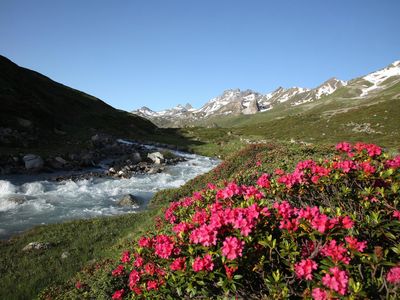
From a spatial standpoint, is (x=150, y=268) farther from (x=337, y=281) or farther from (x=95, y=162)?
(x=95, y=162)

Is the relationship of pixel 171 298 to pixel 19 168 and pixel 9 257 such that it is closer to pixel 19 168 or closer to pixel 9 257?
pixel 9 257

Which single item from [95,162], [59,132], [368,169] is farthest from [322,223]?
[59,132]

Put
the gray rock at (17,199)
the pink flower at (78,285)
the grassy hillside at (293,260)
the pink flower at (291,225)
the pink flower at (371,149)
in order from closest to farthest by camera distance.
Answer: the grassy hillside at (293,260), the pink flower at (291,225), the pink flower at (371,149), the pink flower at (78,285), the gray rock at (17,199)

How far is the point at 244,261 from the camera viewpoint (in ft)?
15.5

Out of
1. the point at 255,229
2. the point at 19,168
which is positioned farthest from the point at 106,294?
the point at 19,168

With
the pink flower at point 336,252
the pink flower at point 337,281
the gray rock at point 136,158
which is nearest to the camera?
the pink flower at point 337,281

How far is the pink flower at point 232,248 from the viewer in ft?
14.4

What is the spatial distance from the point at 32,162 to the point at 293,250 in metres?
30.5

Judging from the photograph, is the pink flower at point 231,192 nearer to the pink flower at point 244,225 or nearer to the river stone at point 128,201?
the pink flower at point 244,225

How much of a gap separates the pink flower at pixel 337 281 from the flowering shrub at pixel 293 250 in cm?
1

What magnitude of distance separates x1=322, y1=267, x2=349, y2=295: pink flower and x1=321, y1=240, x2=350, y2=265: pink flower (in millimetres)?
252

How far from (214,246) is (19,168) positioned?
28862 millimetres

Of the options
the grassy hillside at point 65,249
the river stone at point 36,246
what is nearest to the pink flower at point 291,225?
the grassy hillside at point 65,249

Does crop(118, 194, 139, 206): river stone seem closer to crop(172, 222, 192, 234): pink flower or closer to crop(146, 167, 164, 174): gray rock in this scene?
crop(146, 167, 164, 174): gray rock
